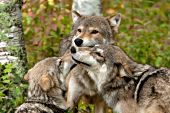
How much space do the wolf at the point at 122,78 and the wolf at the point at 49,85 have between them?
24.3 inches

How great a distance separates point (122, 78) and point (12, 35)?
225 cm

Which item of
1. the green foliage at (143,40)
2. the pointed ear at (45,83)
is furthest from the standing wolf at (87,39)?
the green foliage at (143,40)

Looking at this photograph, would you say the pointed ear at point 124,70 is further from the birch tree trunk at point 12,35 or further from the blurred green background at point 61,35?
the blurred green background at point 61,35

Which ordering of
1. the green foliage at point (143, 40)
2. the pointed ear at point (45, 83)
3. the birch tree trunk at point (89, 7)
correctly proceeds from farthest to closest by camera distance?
the green foliage at point (143, 40) < the birch tree trunk at point (89, 7) < the pointed ear at point (45, 83)

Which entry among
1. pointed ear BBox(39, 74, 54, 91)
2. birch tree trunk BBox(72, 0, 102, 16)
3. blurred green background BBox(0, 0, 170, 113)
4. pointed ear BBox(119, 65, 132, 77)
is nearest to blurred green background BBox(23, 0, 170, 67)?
blurred green background BBox(0, 0, 170, 113)

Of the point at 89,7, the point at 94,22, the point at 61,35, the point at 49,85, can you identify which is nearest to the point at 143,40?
the point at 89,7

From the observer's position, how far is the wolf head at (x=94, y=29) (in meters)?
10.8

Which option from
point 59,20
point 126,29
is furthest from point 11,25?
point 126,29

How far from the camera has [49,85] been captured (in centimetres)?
952

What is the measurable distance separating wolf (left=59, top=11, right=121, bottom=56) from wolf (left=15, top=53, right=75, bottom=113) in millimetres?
849

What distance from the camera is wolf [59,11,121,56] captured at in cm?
1079

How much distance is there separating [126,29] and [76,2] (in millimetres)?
1927

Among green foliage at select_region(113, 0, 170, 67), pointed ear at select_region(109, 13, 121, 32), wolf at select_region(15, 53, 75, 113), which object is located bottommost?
green foliage at select_region(113, 0, 170, 67)

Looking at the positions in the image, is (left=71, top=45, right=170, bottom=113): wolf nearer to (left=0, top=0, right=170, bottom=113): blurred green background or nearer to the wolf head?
the wolf head
